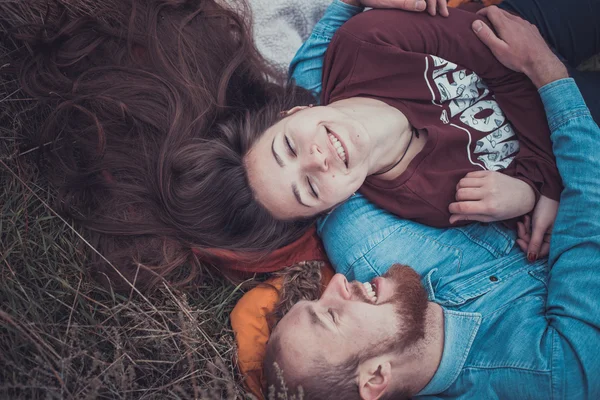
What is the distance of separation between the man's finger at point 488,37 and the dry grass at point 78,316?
2253mm

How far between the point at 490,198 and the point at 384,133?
0.72 m

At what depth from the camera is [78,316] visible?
2973 millimetres

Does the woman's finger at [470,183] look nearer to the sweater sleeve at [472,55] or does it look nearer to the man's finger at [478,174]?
the man's finger at [478,174]

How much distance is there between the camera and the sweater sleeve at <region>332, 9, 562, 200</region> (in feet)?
10.3

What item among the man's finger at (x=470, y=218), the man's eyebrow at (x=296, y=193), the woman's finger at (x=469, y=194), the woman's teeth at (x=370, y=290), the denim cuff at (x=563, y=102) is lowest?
the woman's teeth at (x=370, y=290)

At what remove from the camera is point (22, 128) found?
3277 mm

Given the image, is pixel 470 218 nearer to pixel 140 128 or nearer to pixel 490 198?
pixel 490 198

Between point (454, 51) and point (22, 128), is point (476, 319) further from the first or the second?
point (22, 128)

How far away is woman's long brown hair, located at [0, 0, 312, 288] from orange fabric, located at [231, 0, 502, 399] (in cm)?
12

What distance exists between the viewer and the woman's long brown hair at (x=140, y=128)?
9.95 feet

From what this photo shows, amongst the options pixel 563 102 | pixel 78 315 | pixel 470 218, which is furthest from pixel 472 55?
pixel 78 315

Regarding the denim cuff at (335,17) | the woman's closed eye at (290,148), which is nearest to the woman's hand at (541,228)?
the woman's closed eye at (290,148)

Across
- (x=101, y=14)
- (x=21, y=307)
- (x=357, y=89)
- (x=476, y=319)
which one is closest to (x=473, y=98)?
(x=357, y=89)

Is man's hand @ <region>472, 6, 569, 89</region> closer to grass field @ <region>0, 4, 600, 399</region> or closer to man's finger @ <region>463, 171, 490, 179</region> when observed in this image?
man's finger @ <region>463, 171, 490, 179</region>
